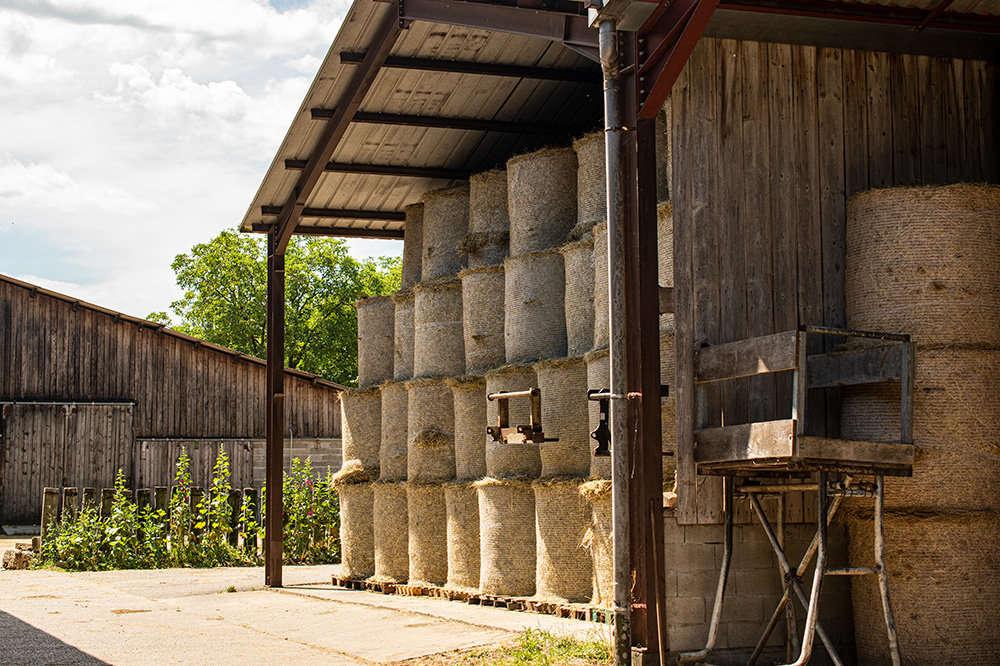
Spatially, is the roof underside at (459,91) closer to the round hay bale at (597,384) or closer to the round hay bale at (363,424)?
the round hay bale at (363,424)

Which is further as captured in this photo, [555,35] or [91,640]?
[91,640]

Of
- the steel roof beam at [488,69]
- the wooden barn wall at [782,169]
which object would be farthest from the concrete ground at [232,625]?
the steel roof beam at [488,69]

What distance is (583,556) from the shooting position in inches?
364

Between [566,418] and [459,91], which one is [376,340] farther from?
[566,418]

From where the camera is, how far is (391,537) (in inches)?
475

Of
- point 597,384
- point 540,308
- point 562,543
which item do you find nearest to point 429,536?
point 562,543

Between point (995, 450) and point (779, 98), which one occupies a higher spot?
point (779, 98)

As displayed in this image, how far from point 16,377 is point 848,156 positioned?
61.3ft

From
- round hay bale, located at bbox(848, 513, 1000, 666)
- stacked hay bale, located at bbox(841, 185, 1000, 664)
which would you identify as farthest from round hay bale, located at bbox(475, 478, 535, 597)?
round hay bale, located at bbox(848, 513, 1000, 666)

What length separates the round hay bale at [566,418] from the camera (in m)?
9.43

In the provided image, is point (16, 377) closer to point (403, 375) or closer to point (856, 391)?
point (403, 375)

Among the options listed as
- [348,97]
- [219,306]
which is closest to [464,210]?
[348,97]

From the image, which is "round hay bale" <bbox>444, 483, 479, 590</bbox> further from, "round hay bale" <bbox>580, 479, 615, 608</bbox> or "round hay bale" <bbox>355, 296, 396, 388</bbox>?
"round hay bale" <bbox>355, 296, 396, 388</bbox>

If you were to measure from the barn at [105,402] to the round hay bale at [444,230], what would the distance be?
40.4ft
